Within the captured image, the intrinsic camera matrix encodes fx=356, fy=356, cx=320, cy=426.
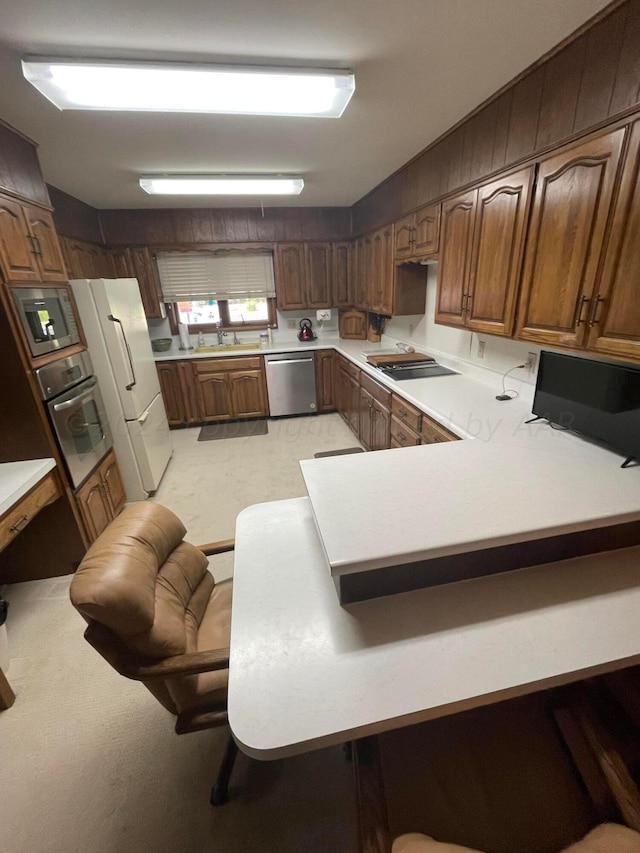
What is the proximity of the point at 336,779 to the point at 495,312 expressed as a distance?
2172 mm

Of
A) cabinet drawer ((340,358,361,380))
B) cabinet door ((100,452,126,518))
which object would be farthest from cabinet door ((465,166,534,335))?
cabinet door ((100,452,126,518))

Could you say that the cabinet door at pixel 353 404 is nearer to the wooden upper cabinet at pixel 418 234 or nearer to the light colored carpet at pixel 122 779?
the wooden upper cabinet at pixel 418 234

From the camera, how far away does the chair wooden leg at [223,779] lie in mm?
1202

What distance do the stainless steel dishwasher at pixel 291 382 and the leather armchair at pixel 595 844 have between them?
3936 mm

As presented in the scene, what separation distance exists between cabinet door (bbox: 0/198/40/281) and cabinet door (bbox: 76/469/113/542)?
1.25 m

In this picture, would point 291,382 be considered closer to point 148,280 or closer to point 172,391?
point 172,391

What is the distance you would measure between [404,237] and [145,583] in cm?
294

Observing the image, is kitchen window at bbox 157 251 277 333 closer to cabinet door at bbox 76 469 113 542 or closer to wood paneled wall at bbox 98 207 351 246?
wood paneled wall at bbox 98 207 351 246

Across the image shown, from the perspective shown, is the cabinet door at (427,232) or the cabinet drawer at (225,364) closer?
the cabinet door at (427,232)

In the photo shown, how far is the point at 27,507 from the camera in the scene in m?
1.76

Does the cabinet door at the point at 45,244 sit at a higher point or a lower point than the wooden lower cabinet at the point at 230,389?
higher

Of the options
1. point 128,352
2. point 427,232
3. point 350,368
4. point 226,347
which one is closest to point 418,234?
point 427,232

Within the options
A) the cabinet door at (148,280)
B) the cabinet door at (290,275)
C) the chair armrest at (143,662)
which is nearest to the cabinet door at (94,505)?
the chair armrest at (143,662)

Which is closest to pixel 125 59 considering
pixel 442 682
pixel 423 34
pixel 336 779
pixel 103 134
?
pixel 103 134
